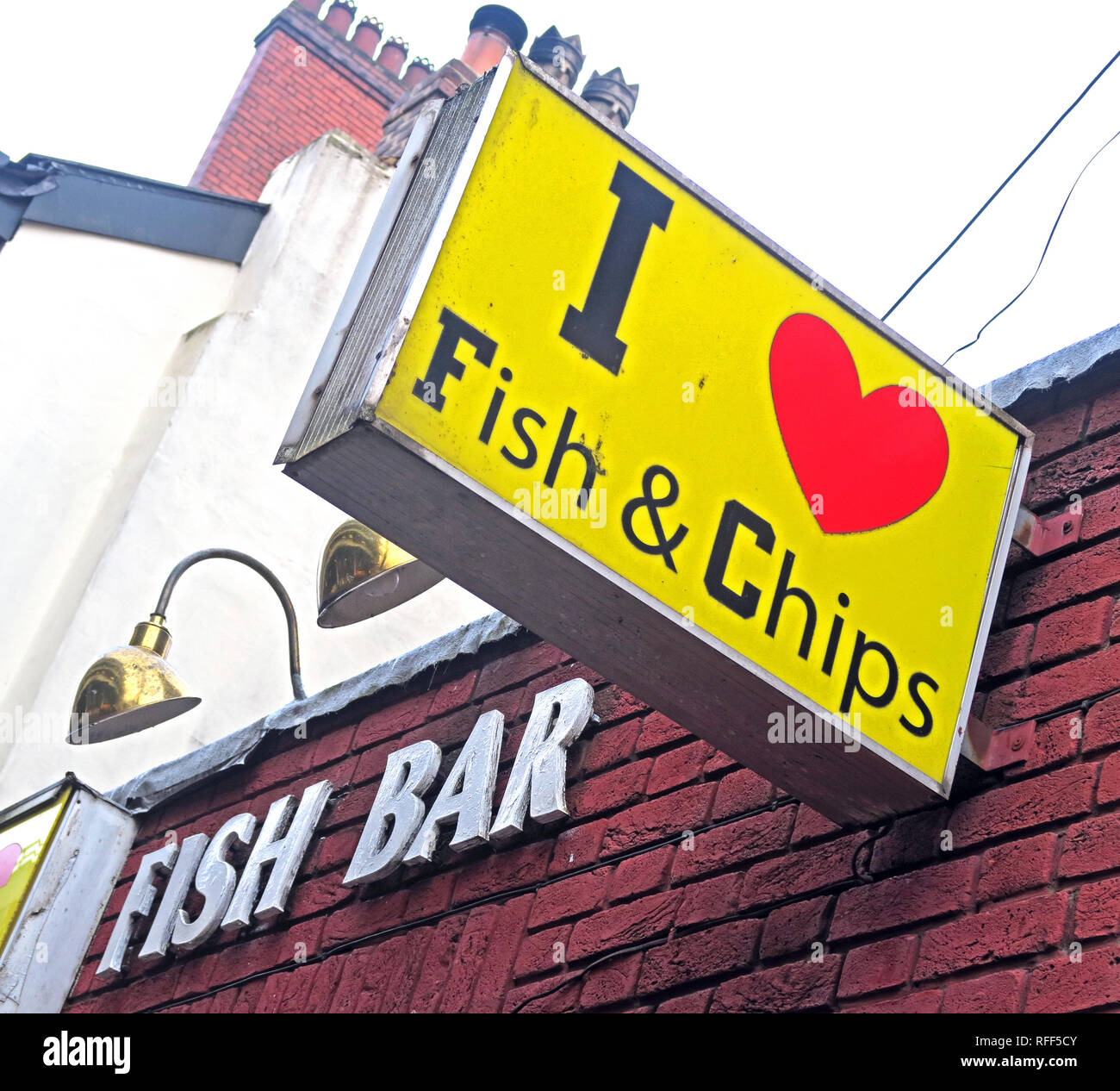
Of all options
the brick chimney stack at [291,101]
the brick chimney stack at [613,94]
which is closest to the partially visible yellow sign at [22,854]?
the brick chimney stack at [613,94]

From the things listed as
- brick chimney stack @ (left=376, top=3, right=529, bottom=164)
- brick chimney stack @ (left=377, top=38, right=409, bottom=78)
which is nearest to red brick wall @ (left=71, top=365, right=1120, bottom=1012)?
brick chimney stack @ (left=376, top=3, right=529, bottom=164)

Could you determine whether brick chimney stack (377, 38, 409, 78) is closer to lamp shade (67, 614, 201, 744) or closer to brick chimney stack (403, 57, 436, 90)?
brick chimney stack (403, 57, 436, 90)

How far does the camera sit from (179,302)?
35.4ft

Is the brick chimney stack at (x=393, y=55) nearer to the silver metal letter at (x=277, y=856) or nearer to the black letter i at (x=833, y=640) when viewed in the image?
the silver metal letter at (x=277, y=856)

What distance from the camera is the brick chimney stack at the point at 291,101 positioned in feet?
49.9

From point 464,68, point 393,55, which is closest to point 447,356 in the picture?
point 464,68

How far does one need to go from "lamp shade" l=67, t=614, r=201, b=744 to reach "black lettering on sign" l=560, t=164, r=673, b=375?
380 cm

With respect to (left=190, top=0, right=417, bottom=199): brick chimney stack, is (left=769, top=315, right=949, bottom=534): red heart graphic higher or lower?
lower

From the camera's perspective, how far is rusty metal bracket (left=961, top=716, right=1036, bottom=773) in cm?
332

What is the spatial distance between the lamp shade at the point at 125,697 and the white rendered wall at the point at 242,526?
2.73 meters

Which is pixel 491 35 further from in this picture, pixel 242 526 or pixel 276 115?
pixel 242 526

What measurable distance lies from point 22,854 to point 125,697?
73 cm
